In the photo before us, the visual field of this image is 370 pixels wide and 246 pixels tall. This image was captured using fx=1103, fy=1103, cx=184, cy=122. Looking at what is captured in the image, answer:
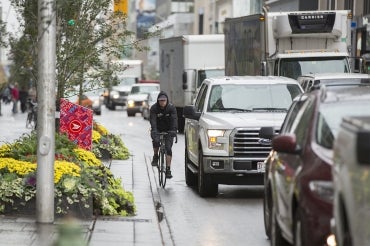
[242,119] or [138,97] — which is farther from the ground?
[242,119]

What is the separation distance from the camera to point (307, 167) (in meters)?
9.03

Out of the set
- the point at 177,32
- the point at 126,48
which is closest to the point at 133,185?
the point at 126,48

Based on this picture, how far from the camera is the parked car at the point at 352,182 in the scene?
6801 mm

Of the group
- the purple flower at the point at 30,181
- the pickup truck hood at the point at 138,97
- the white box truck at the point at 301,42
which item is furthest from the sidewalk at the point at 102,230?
the pickup truck hood at the point at 138,97

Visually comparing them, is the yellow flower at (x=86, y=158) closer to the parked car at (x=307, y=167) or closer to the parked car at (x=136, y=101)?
the parked car at (x=307, y=167)

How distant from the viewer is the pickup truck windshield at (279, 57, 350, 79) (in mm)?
27281

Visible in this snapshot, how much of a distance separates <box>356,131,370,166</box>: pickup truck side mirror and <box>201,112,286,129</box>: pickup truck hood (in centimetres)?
1029

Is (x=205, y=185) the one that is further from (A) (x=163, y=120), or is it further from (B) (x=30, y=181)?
(B) (x=30, y=181)

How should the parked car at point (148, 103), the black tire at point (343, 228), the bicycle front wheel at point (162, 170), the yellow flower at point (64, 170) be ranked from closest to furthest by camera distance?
1. the black tire at point (343, 228)
2. the yellow flower at point (64, 170)
3. the bicycle front wheel at point (162, 170)
4. the parked car at point (148, 103)

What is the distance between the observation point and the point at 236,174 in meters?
17.1

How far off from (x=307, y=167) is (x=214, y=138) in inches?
323

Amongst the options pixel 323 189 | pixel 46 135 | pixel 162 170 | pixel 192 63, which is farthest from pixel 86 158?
pixel 192 63

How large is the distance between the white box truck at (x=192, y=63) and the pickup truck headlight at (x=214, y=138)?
19.3m

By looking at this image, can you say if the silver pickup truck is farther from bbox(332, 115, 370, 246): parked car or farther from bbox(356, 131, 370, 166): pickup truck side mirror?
bbox(356, 131, 370, 166): pickup truck side mirror
